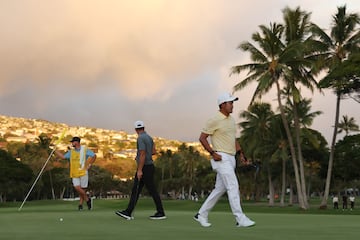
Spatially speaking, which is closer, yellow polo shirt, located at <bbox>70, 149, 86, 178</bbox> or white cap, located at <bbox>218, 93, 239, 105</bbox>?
white cap, located at <bbox>218, 93, 239, 105</bbox>

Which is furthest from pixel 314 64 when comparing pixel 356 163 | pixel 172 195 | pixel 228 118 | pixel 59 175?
pixel 172 195

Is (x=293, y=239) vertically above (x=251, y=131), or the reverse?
(x=251, y=131)

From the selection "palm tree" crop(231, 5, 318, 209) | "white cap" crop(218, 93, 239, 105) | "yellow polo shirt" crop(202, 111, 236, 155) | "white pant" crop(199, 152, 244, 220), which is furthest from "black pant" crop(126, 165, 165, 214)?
"palm tree" crop(231, 5, 318, 209)

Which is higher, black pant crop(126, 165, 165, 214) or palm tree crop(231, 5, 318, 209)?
palm tree crop(231, 5, 318, 209)

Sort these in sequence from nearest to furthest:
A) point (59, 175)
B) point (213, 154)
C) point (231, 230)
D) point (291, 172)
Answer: point (231, 230) → point (213, 154) → point (291, 172) → point (59, 175)

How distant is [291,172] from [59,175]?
162ft

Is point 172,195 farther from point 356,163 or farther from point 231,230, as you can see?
point 231,230

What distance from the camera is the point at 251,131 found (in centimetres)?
7131

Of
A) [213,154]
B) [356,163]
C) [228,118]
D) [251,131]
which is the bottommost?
[213,154]

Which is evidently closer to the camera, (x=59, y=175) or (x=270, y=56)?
(x=270, y=56)


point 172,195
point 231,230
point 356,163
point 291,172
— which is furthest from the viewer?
point 172,195

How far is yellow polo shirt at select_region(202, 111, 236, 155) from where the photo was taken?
9.56m

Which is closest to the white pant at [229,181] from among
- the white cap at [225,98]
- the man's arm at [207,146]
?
the man's arm at [207,146]

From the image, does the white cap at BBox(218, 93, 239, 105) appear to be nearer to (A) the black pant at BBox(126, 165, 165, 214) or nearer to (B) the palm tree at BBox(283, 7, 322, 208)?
(A) the black pant at BBox(126, 165, 165, 214)
